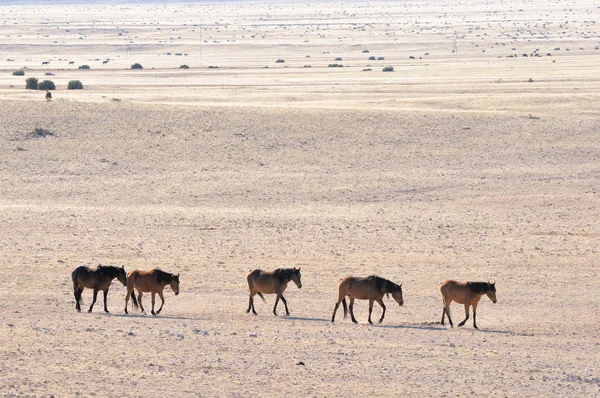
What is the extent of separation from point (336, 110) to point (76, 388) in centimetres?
2788

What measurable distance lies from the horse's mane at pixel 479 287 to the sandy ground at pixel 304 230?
1.80 feet

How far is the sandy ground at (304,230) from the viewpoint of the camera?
40.7ft

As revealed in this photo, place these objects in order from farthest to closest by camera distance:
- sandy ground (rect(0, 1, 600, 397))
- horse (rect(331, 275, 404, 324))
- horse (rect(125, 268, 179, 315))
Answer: horse (rect(125, 268, 179, 315)) < horse (rect(331, 275, 404, 324)) < sandy ground (rect(0, 1, 600, 397))

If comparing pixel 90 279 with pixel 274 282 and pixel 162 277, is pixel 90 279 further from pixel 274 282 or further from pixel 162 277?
pixel 274 282

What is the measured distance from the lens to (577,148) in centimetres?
3372

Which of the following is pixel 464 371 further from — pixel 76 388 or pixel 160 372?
pixel 76 388

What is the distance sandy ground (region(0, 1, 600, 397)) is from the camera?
12.4 meters

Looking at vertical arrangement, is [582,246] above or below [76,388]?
above

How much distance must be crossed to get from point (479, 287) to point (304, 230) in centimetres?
801

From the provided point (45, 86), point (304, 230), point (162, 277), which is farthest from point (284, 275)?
point (45, 86)

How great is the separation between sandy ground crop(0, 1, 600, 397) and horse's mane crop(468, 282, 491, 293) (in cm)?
55

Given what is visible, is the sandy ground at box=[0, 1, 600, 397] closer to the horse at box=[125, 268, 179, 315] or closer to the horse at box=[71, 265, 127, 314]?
the horse at box=[71, 265, 127, 314]

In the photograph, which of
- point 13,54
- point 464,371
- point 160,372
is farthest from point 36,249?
point 13,54

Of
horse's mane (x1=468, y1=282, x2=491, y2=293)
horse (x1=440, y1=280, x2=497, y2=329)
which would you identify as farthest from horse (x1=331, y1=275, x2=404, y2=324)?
horse's mane (x1=468, y1=282, x2=491, y2=293)
